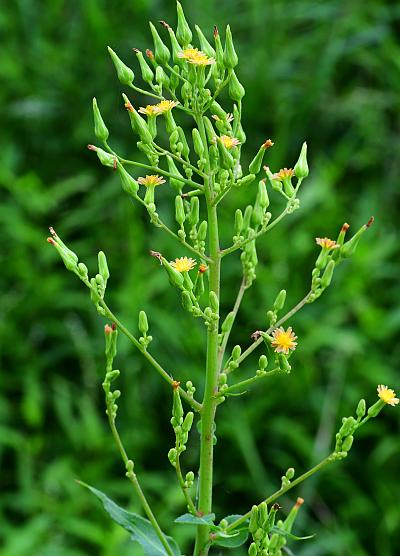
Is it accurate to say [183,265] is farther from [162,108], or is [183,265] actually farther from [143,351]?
[162,108]

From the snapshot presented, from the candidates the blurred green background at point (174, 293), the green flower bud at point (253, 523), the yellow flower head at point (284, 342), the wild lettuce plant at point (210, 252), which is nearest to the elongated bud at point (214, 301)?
the wild lettuce plant at point (210, 252)

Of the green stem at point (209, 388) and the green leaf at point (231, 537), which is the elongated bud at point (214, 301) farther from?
the green leaf at point (231, 537)

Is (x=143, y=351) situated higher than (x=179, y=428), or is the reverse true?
(x=143, y=351)

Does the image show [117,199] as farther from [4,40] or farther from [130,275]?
[4,40]

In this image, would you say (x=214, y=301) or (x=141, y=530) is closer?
(x=214, y=301)

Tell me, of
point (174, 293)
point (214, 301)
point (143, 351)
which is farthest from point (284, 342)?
point (174, 293)

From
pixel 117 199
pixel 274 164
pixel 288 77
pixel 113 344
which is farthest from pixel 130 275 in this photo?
pixel 113 344
